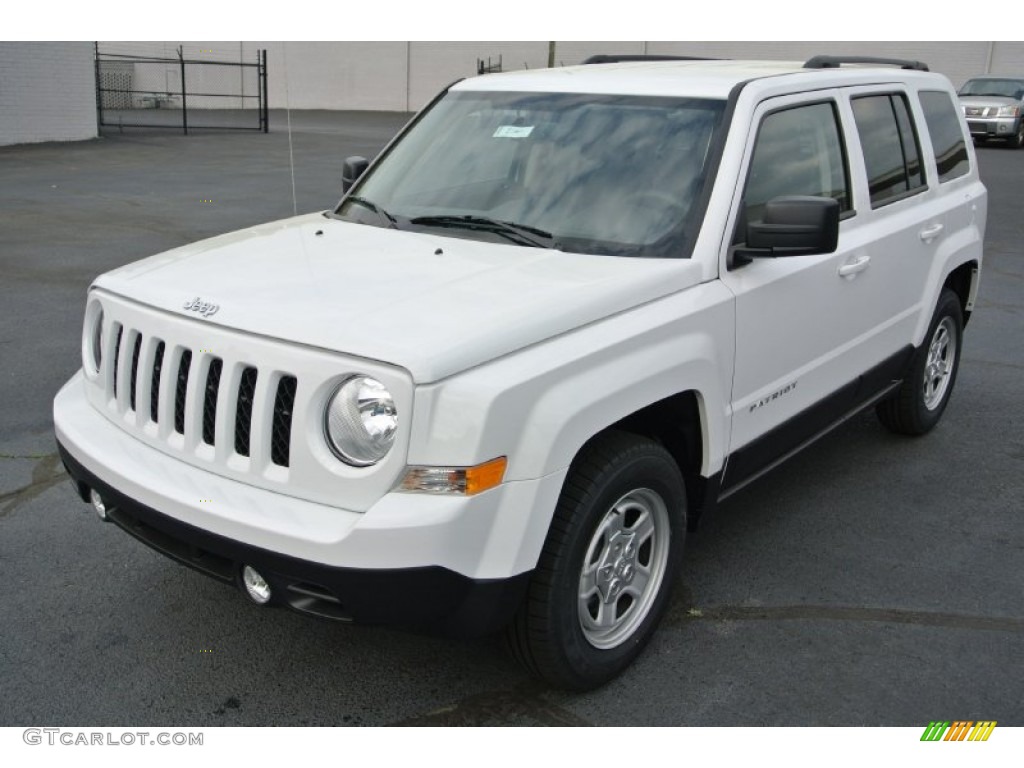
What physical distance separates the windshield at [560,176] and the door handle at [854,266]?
2.90 ft

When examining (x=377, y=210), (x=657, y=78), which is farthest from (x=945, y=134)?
(x=377, y=210)

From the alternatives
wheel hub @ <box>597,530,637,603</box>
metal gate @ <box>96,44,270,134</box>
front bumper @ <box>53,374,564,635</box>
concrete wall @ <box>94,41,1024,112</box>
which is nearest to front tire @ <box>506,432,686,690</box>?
wheel hub @ <box>597,530,637,603</box>

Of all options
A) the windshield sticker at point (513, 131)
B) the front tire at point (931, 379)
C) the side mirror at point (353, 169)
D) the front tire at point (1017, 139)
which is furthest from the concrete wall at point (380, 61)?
the windshield sticker at point (513, 131)

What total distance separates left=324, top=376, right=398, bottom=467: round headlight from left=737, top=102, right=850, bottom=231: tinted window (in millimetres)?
1598

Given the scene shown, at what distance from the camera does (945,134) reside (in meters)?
5.62

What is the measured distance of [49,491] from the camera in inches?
193

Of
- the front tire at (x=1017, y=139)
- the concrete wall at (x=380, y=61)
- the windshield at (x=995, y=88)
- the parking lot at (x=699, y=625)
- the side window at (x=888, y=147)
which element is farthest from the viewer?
the concrete wall at (x=380, y=61)

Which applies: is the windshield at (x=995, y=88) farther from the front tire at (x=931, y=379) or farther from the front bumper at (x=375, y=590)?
the front bumper at (x=375, y=590)

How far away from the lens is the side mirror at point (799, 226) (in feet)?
11.8

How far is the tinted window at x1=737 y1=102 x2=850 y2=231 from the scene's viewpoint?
13.2 ft

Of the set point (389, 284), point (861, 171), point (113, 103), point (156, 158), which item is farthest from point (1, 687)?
point (113, 103)

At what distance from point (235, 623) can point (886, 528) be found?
9.11 feet

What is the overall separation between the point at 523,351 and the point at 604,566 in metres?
0.81

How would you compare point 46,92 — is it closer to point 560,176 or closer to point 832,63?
point 832,63
